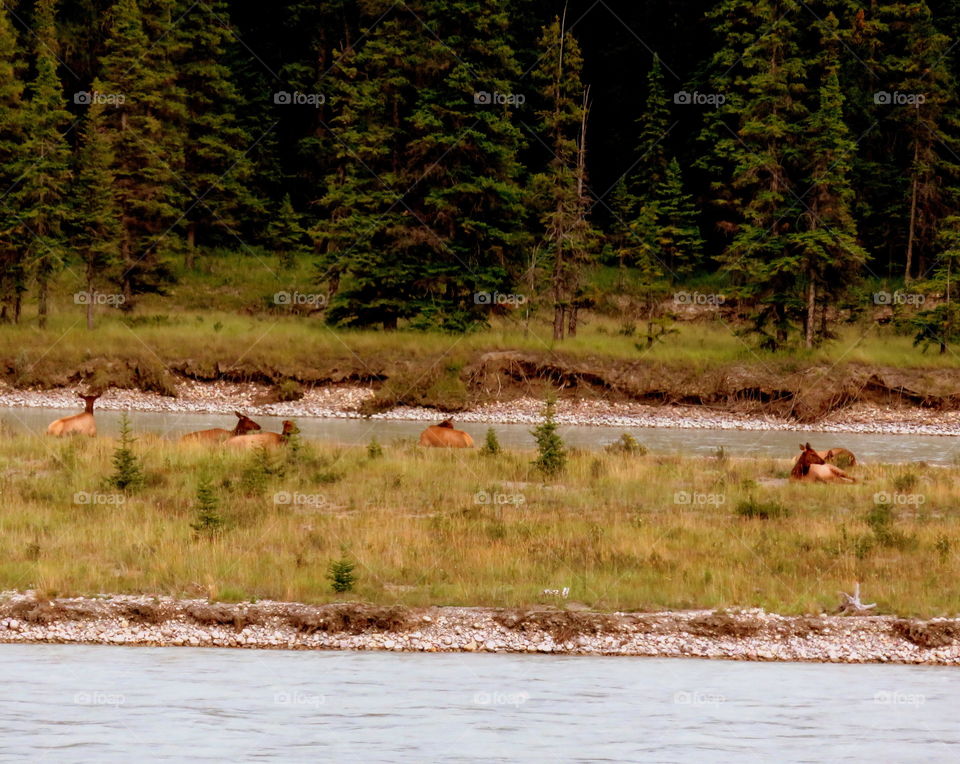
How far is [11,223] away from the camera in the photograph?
157 ft

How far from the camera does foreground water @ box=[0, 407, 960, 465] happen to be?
31.6m

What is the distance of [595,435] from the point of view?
36094mm

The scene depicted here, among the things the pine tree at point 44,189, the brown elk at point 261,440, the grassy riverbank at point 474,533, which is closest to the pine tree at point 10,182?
the pine tree at point 44,189
